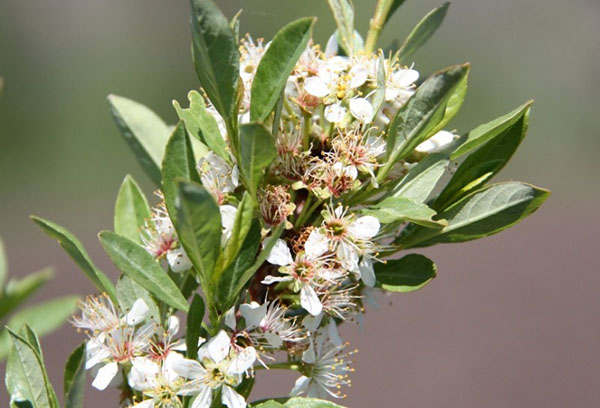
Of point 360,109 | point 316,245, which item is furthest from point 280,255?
point 360,109

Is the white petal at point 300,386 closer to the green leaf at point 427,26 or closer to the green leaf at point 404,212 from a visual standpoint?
the green leaf at point 404,212

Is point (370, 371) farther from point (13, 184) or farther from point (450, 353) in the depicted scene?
point (13, 184)

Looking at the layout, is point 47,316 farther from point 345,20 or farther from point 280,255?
point 345,20

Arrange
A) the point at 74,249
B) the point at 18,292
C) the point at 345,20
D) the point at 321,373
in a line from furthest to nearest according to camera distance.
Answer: the point at 18,292, the point at 345,20, the point at 321,373, the point at 74,249

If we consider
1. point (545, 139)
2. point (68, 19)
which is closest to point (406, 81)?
point (545, 139)

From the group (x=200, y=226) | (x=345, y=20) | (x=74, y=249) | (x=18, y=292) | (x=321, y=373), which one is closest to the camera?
(x=200, y=226)

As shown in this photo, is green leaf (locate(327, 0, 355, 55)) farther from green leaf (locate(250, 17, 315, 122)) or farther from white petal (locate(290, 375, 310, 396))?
white petal (locate(290, 375, 310, 396))

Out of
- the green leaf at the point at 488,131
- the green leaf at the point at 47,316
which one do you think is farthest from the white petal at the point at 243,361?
the green leaf at the point at 47,316
